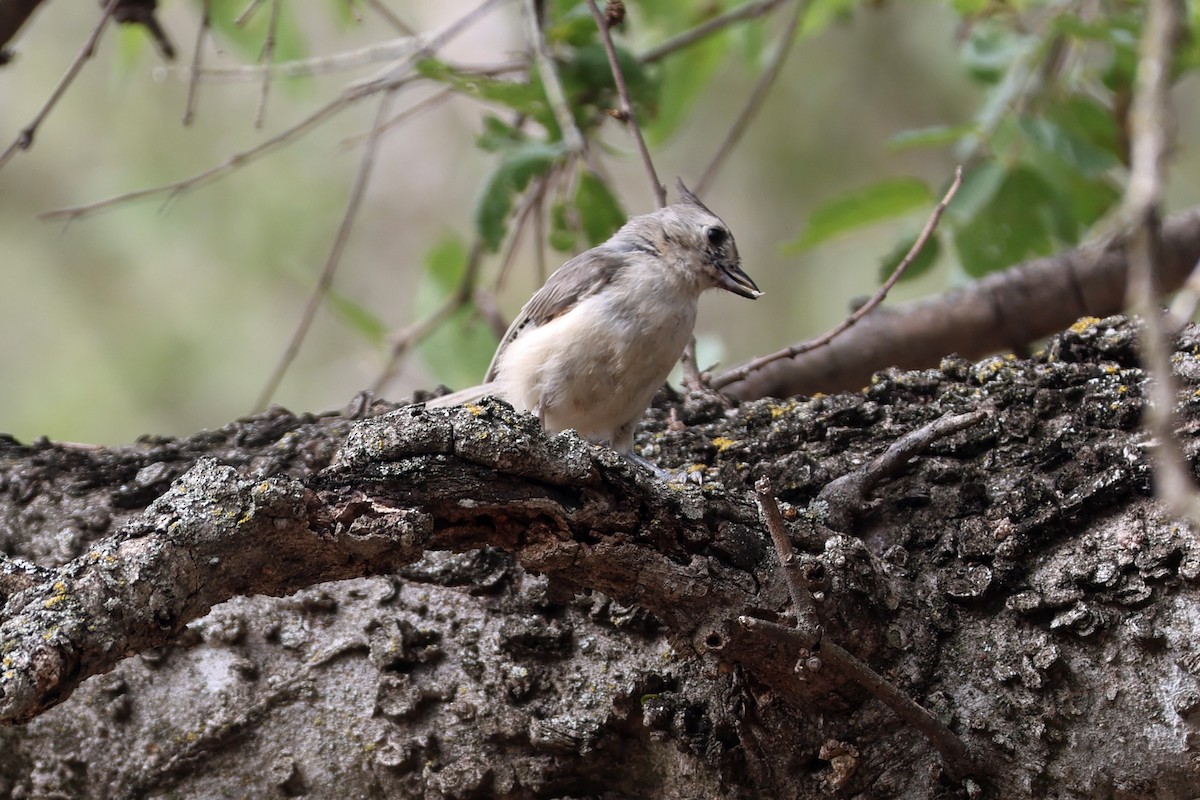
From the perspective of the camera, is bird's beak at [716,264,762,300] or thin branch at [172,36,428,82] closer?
bird's beak at [716,264,762,300]

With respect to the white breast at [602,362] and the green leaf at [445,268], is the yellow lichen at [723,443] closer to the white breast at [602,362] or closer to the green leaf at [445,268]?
the white breast at [602,362]

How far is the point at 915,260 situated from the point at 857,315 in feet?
3.41

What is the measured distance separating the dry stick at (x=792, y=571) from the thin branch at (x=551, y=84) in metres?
1.85

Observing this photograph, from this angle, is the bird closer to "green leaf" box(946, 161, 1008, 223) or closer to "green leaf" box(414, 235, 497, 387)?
"green leaf" box(414, 235, 497, 387)

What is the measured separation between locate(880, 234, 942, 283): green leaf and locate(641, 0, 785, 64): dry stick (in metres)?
1.03

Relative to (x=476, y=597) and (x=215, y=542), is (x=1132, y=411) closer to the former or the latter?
(x=476, y=597)

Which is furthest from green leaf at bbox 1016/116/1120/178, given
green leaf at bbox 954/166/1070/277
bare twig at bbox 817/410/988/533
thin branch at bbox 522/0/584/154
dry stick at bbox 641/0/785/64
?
bare twig at bbox 817/410/988/533

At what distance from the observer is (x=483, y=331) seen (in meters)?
4.21

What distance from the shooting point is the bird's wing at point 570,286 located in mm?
3457

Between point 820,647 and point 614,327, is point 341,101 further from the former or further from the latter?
point 820,647

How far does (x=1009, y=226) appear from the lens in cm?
363

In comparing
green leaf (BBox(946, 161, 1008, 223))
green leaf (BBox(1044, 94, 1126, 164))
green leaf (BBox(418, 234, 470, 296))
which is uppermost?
green leaf (BBox(1044, 94, 1126, 164))

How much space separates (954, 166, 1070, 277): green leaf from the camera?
11.8 feet

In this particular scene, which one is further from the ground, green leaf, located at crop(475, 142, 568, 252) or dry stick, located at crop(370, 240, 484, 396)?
dry stick, located at crop(370, 240, 484, 396)
